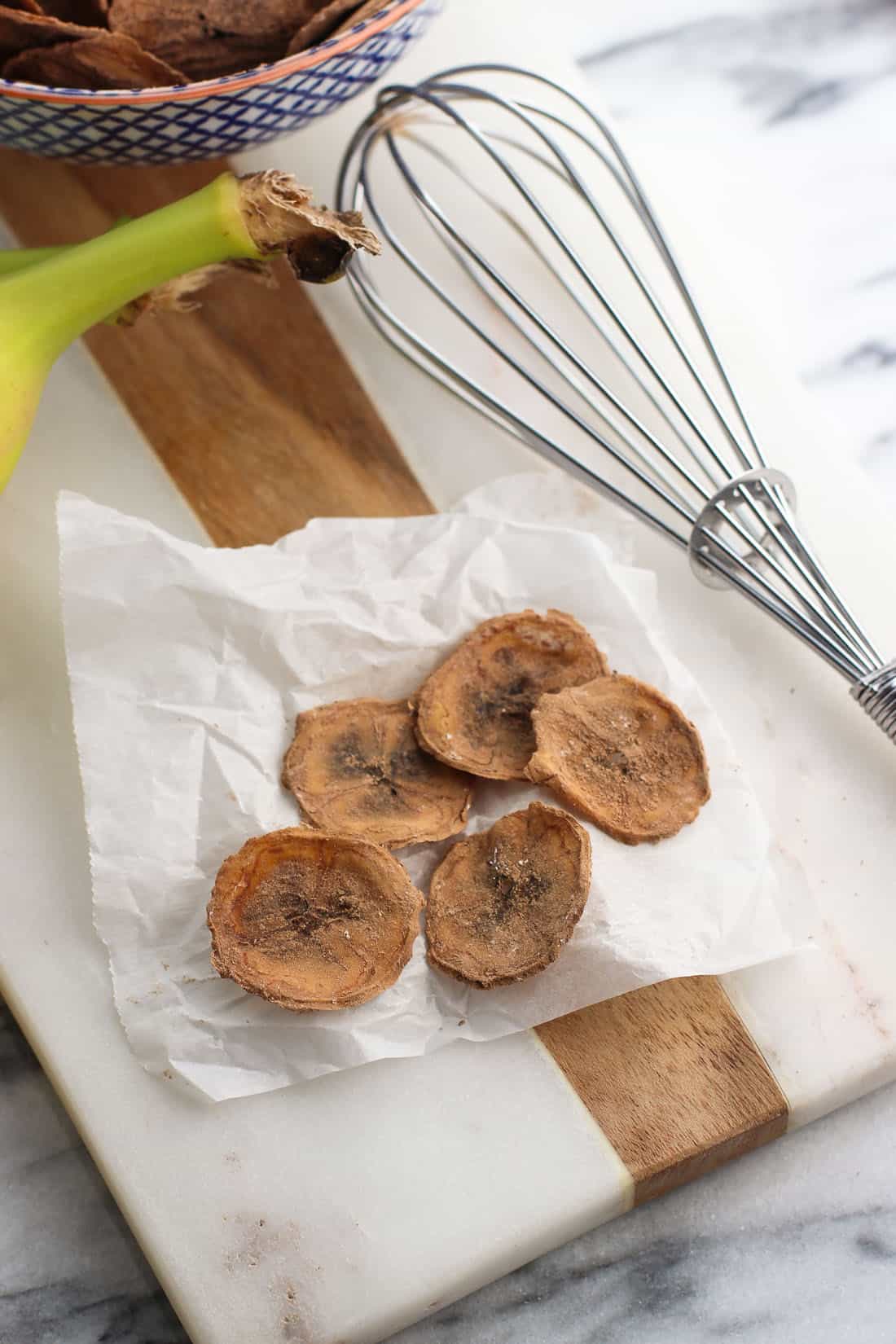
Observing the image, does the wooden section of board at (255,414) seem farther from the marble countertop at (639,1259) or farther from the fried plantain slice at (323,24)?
the fried plantain slice at (323,24)

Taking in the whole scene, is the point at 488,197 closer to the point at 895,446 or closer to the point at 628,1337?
the point at 895,446

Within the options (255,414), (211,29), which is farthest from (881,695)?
(211,29)

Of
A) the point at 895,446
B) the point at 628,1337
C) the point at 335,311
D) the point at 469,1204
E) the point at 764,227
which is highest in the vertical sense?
the point at 335,311

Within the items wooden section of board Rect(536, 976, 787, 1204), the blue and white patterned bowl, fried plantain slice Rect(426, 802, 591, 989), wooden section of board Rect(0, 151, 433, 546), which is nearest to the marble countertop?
wooden section of board Rect(536, 976, 787, 1204)

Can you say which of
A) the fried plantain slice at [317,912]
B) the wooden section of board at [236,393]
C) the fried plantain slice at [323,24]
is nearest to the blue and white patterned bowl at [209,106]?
the fried plantain slice at [323,24]

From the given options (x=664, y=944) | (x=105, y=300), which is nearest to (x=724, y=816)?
(x=664, y=944)
